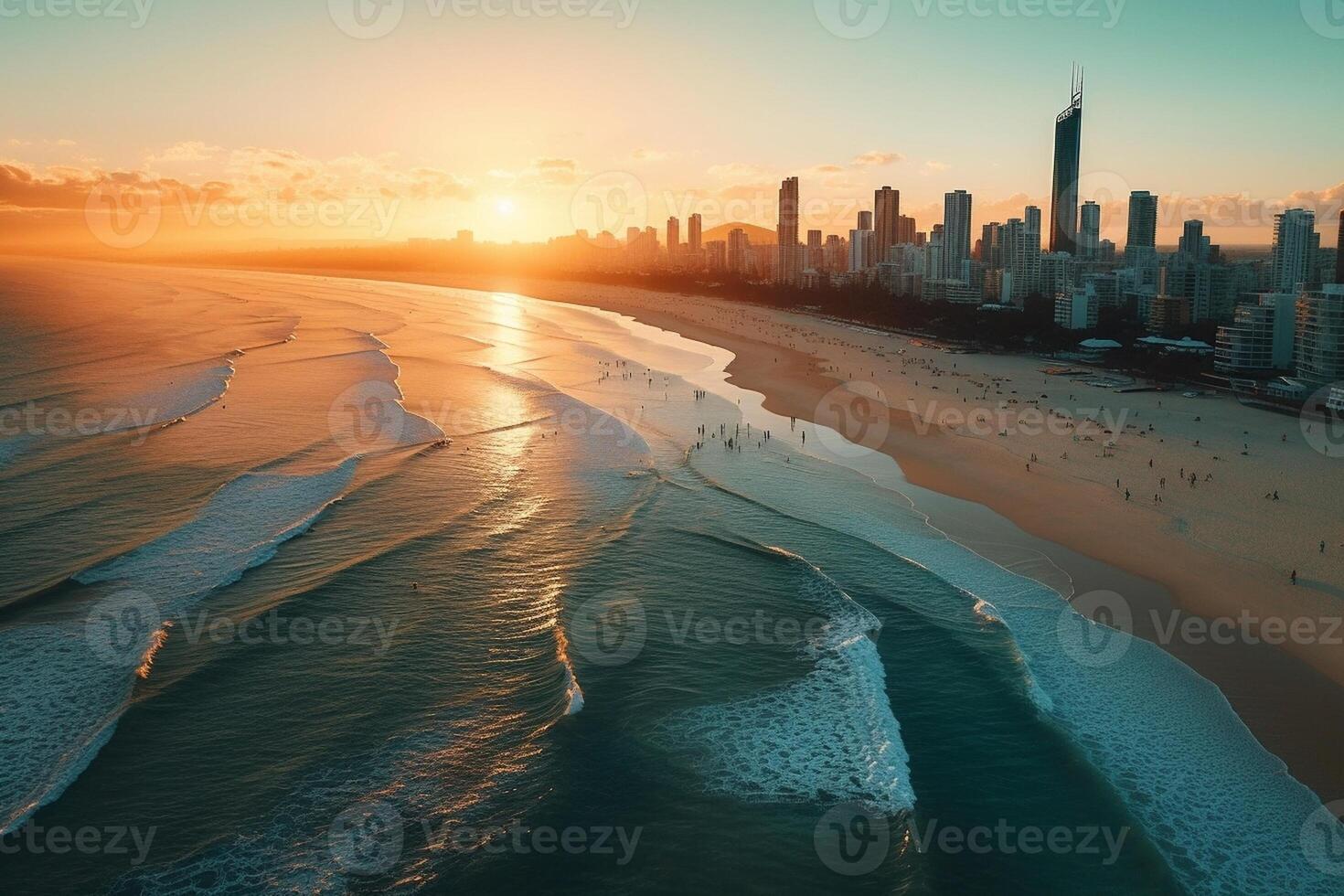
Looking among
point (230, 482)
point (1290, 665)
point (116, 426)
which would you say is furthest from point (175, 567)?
point (1290, 665)

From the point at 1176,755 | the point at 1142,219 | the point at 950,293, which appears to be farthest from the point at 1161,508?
the point at 1142,219

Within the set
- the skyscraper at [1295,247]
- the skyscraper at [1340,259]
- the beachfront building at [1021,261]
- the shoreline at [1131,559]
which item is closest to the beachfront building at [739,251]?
the beachfront building at [1021,261]

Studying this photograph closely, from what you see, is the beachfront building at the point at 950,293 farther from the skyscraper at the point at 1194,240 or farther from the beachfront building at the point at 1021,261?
the skyscraper at the point at 1194,240

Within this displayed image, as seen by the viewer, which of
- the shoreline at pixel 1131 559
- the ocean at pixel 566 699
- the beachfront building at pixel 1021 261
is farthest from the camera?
the beachfront building at pixel 1021 261

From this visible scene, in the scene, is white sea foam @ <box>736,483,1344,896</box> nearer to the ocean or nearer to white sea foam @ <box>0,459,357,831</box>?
the ocean

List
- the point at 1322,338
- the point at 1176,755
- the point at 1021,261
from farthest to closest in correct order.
→ 1. the point at 1021,261
2. the point at 1322,338
3. the point at 1176,755

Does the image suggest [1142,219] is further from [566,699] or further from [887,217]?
[566,699]

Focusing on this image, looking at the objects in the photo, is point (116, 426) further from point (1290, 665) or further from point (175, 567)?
point (1290, 665)
